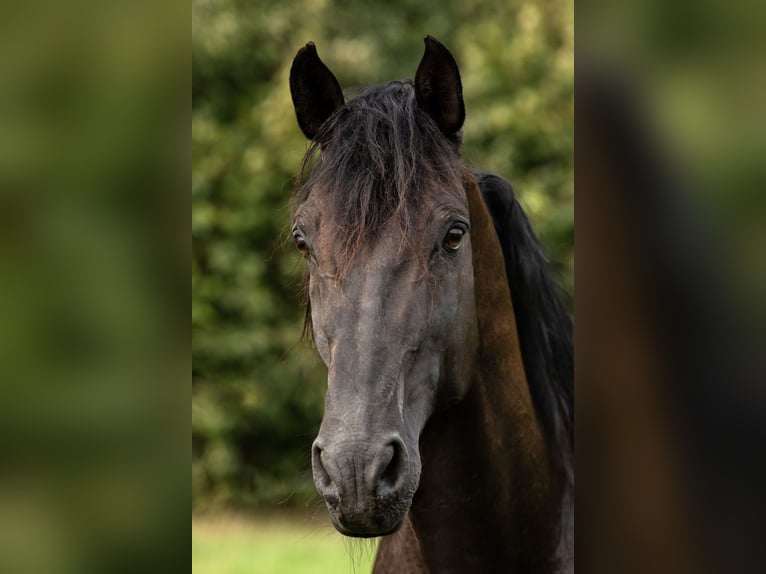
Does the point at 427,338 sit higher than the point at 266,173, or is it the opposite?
the point at 266,173

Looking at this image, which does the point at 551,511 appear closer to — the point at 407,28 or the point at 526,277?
the point at 526,277

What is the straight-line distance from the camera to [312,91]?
2.95 m

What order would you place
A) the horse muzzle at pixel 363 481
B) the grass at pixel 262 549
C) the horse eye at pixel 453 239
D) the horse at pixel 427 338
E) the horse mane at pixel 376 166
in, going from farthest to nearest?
the grass at pixel 262 549 → the horse eye at pixel 453 239 → the horse mane at pixel 376 166 → the horse at pixel 427 338 → the horse muzzle at pixel 363 481

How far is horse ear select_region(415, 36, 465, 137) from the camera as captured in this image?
2.78 m

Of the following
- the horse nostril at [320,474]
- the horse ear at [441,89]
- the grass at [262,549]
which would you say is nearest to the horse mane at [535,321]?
the horse ear at [441,89]

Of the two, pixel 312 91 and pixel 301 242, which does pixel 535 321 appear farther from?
pixel 312 91

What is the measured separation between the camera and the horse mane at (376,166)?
254 cm

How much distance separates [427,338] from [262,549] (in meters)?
6.48

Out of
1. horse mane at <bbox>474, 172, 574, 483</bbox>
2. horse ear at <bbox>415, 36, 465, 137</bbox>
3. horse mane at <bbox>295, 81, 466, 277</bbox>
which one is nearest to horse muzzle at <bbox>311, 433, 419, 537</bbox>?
horse mane at <bbox>295, 81, 466, 277</bbox>

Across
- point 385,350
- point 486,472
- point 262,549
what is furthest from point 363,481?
point 262,549

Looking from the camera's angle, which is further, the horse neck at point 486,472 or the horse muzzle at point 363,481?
the horse neck at point 486,472

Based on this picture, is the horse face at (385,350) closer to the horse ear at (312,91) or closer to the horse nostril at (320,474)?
the horse nostril at (320,474)
